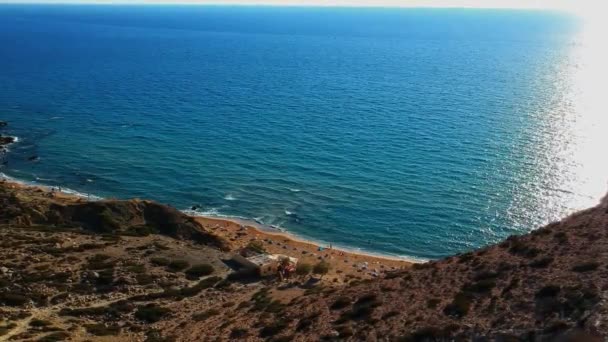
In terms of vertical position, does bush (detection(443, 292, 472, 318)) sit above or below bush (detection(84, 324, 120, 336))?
above

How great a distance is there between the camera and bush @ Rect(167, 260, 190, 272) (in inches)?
1747

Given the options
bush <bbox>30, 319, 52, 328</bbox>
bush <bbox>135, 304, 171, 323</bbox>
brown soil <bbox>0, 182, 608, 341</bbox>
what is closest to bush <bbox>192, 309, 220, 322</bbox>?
brown soil <bbox>0, 182, 608, 341</bbox>

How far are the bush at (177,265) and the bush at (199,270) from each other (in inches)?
24.4

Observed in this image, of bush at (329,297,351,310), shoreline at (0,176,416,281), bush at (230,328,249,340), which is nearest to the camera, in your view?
bush at (230,328,249,340)

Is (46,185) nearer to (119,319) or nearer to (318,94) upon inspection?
(119,319)

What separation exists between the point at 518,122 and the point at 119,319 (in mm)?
90562

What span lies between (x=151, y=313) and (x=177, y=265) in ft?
30.8

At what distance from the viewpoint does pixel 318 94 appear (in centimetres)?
14112

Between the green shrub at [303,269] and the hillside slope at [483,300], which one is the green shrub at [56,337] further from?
the green shrub at [303,269]

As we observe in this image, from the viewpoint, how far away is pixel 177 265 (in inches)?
1766

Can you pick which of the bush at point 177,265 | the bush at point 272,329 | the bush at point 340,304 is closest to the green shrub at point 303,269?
the bush at point 177,265

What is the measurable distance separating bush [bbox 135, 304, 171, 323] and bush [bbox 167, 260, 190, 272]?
25.2ft

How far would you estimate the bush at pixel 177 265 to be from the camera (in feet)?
146

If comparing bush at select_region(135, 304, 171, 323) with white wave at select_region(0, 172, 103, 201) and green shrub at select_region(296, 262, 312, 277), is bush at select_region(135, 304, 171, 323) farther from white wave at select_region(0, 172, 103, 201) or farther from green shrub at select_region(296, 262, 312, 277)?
white wave at select_region(0, 172, 103, 201)
